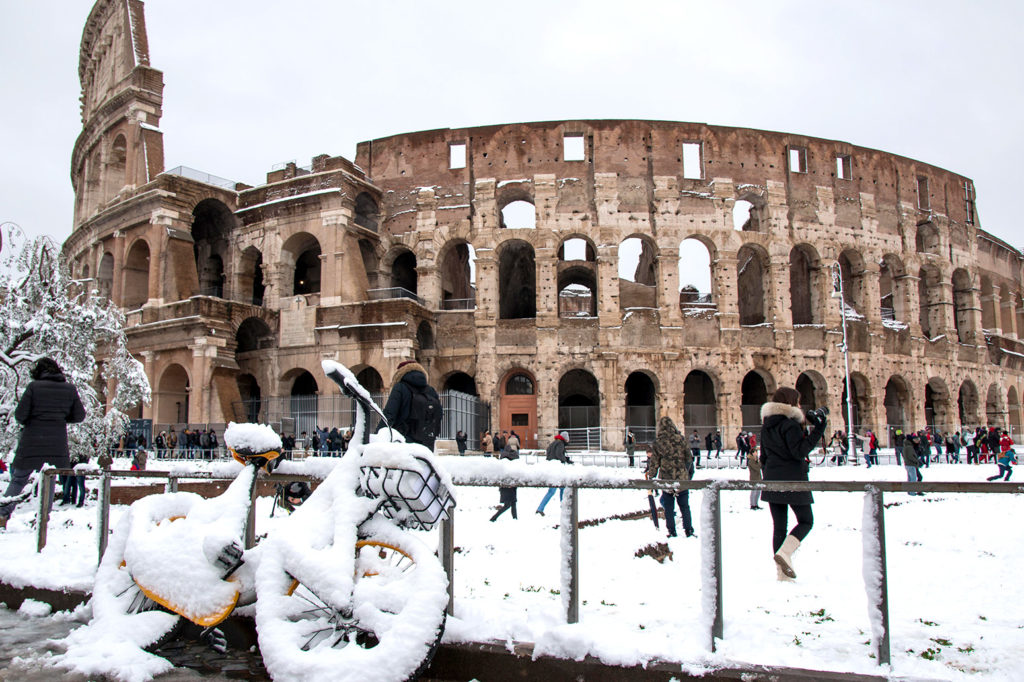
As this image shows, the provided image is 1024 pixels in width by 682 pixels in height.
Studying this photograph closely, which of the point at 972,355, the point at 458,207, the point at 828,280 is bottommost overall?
the point at 972,355

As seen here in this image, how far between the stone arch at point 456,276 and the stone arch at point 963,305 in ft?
73.3

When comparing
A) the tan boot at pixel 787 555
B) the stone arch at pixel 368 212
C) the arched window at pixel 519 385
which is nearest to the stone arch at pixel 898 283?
the arched window at pixel 519 385

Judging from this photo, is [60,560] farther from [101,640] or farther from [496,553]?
[496,553]

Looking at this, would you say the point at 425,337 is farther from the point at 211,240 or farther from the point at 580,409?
the point at 211,240

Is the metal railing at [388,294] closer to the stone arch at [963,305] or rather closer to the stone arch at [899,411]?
the stone arch at [899,411]

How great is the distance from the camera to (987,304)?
1298 inches

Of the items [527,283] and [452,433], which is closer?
[452,433]

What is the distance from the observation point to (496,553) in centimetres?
643

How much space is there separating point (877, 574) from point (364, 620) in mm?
2418

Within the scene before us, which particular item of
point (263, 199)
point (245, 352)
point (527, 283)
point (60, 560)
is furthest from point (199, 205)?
point (60, 560)

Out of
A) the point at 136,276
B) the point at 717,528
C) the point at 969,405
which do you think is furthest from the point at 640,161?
the point at 717,528

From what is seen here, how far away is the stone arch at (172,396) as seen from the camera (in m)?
24.9

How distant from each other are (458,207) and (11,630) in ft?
76.4

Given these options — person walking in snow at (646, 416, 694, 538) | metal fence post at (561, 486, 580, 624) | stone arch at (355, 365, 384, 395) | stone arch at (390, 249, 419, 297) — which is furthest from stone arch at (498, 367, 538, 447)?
metal fence post at (561, 486, 580, 624)
